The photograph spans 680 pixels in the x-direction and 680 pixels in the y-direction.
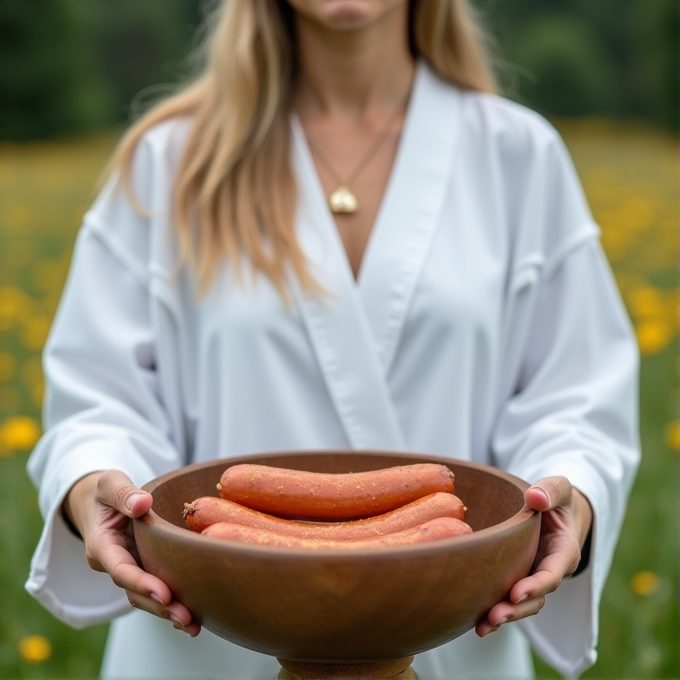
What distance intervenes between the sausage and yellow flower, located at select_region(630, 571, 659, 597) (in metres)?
1.61

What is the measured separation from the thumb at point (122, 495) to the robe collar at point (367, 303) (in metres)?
0.59

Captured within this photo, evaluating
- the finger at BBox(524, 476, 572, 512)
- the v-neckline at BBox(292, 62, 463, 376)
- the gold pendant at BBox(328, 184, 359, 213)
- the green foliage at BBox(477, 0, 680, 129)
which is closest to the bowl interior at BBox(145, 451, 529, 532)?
the finger at BBox(524, 476, 572, 512)

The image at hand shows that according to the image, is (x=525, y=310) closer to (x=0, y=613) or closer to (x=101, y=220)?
(x=101, y=220)

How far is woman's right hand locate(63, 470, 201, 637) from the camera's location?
119 centimetres

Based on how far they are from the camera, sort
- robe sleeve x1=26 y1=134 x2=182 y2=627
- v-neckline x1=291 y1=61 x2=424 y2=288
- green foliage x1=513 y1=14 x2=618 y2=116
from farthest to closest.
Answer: green foliage x1=513 y1=14 x2=618 y2=116 < v-neckline x1=291 y1=61 x2=424 y2=288 < robe sleeve x1=26 y1=134 x2=182 y2=627

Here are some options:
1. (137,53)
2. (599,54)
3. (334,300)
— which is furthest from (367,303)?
(599,54)

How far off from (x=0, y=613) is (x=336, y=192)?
5.34 feet

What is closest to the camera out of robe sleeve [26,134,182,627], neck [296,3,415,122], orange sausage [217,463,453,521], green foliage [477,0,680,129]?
orange sausage [217,463,453,521]

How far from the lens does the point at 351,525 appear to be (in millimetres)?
1271

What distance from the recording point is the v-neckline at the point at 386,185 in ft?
6.23

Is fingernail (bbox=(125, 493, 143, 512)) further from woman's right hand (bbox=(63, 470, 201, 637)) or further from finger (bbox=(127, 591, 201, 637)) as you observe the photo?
finger (bbox=(127, 591, 201, 637))

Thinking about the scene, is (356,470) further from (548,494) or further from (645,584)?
(645,584)

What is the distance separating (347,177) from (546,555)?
3.17 feet

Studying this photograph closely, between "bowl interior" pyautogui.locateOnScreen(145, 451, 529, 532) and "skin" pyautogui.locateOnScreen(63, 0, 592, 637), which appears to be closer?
"bowl interior" pyautogui.locateOnScreen(145, 451, 529, 532)
